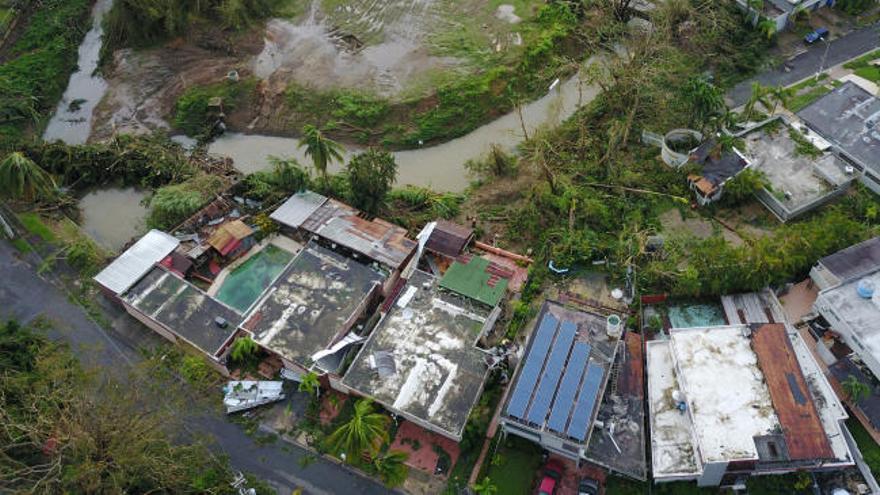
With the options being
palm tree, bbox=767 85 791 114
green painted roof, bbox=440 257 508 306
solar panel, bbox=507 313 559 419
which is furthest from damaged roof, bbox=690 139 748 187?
solar panel, bbox=507 313 559 419

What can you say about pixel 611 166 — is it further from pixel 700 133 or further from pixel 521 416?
pixel 521 416

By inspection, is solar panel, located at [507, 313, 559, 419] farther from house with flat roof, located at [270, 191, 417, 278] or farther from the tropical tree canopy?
the tropical tree canopy

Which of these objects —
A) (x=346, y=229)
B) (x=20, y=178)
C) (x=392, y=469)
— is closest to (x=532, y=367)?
(x=392, y=469)

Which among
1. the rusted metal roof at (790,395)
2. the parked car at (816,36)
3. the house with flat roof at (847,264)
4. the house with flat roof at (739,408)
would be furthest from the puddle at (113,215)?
the parked car at (816,36)

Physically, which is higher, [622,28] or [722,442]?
[622,28]

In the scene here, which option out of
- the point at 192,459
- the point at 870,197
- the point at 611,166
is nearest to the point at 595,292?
the point at 611,166

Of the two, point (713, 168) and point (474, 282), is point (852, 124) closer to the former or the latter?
point (713, 168)

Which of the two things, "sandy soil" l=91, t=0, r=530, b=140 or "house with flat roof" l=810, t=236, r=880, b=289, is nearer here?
"house with flat roof" l=810, t=236, r=880, b=289
